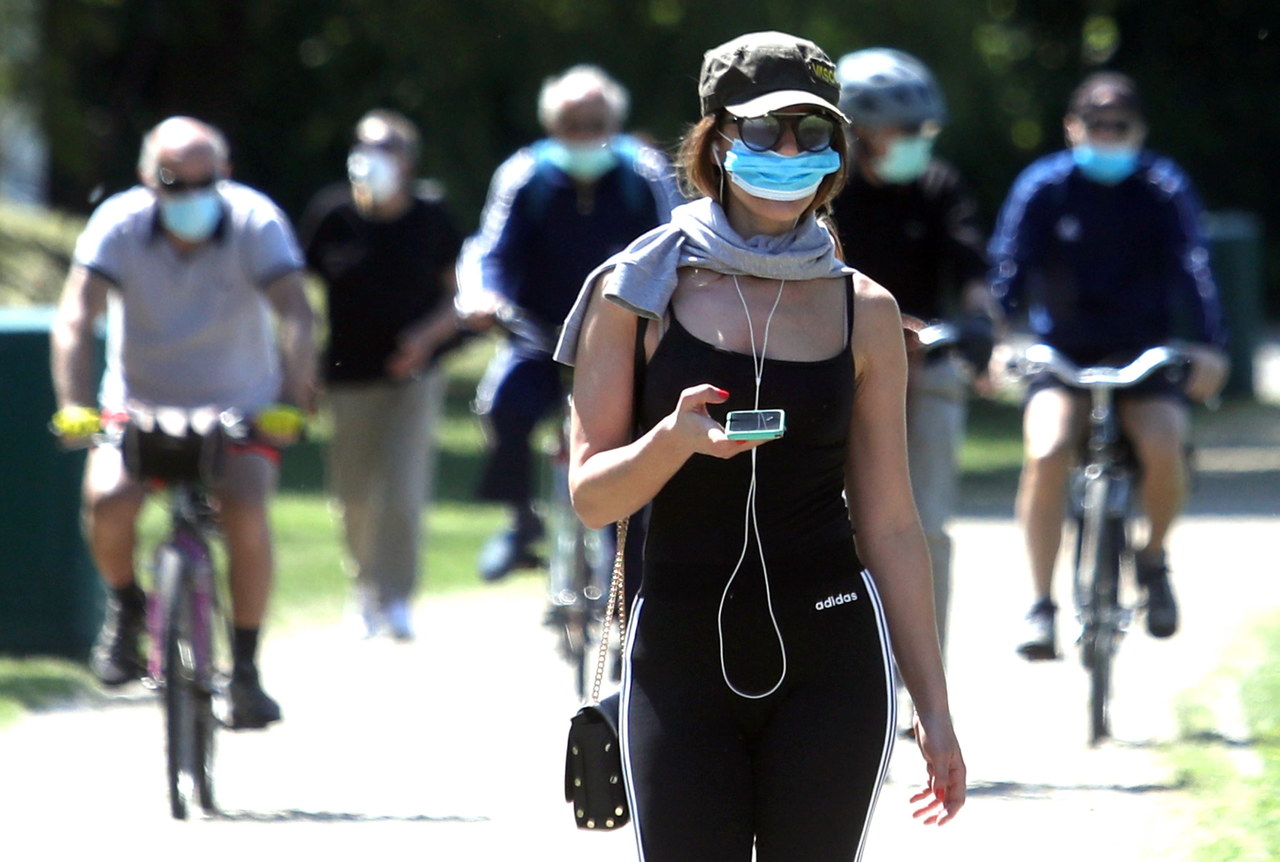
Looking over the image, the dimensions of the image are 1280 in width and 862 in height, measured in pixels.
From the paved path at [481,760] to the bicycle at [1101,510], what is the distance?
284 millimetres

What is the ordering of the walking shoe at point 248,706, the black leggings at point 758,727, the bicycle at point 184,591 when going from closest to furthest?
the black leggings at point 758,727, the bicycle at point 184,591, the walking shoe at point 248,706

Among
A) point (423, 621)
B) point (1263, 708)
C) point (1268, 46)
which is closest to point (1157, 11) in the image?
point (1268, 46)

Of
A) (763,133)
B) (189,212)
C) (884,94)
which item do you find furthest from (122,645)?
(763,133)

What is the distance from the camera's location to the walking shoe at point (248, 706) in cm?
675

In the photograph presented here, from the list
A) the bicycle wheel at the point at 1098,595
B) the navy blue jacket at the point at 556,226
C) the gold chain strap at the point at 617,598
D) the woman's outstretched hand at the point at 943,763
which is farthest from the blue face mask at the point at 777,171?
the navy blue jacket at the point at 556,226

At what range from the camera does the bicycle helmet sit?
6.84 meters

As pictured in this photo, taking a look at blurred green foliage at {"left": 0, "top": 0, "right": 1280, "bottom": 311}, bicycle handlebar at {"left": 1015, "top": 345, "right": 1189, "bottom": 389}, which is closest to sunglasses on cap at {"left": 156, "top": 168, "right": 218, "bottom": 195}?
bicycle handlebar at {"left": 1015, "top": 345, "right": 1189, "bottom": 389}

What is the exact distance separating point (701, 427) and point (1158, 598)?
464cm

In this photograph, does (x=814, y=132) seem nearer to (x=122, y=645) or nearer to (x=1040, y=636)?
(x=122, y=645)

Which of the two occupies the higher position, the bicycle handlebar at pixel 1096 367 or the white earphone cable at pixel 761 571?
the bicycle handlebar at pixel 1096 367

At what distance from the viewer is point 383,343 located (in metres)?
10.4

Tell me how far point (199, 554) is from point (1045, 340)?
303 centimetres

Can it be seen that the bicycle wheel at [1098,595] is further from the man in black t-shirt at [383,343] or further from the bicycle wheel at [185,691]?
the man in black t-shirt at [383,343]

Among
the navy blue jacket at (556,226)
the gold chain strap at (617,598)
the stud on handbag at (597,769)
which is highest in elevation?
the navy blue jacket at (556,226)
